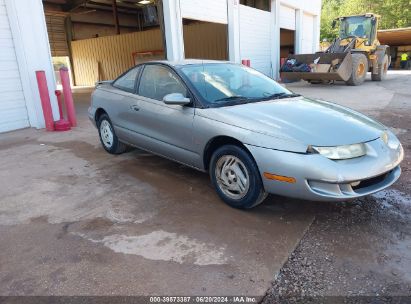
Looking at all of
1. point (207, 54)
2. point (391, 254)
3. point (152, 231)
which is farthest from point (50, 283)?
point (207, 54)

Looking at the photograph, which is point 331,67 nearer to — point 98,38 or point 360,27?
point 360,27

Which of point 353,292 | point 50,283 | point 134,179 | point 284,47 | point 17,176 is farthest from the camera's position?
point 284,47

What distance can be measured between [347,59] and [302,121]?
37.8ft

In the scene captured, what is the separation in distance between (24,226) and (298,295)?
8.23ft

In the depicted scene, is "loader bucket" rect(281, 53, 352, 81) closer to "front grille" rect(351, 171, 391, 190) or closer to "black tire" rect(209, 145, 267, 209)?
"front grille" rect(351, 171, 391, 190)

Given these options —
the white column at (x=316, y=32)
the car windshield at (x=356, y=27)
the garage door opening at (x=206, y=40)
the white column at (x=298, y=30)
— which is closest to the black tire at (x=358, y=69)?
the car windshield at (x=356, y=27)

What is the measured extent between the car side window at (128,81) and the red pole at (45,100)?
9.32 feet

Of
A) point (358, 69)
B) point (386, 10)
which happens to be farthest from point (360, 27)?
point (386, 10)

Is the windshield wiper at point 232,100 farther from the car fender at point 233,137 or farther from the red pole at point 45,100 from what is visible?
the red pole at point 45,100

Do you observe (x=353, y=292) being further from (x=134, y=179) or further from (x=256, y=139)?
(x=134, y=179)

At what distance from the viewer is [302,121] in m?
3.08

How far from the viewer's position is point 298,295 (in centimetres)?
220

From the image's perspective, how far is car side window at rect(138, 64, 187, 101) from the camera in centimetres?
392

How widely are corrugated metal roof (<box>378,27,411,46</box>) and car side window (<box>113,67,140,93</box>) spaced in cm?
2627
